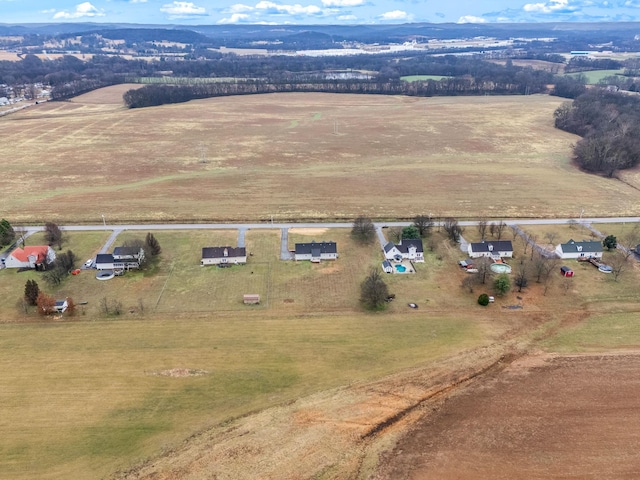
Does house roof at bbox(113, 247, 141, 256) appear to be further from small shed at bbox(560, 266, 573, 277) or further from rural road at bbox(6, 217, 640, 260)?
small shed at bbox(560, 266, 573, 277)

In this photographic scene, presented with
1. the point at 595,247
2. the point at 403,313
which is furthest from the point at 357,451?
the point at 595,247

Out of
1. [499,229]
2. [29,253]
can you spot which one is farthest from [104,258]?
[499,229]

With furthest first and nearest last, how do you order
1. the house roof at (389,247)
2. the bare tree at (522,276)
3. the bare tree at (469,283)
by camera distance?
the house roof at (389,247), the bare tree at (522,276), the bare tree at (469,283)

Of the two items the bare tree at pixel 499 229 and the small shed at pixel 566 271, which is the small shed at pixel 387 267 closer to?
the bare tree at pixel 499 229

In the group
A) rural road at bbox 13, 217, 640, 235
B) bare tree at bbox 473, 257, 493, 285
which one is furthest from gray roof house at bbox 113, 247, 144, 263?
bare tree at bbox 473, 257, 493, 285

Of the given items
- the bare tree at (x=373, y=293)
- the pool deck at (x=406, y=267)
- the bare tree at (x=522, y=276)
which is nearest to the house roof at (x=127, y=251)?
Answer: the bare tree at (x=373, y=293)

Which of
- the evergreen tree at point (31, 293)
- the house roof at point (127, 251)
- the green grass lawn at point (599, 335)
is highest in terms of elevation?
the house roof at point (127, 251)

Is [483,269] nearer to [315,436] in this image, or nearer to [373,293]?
[373,293]
